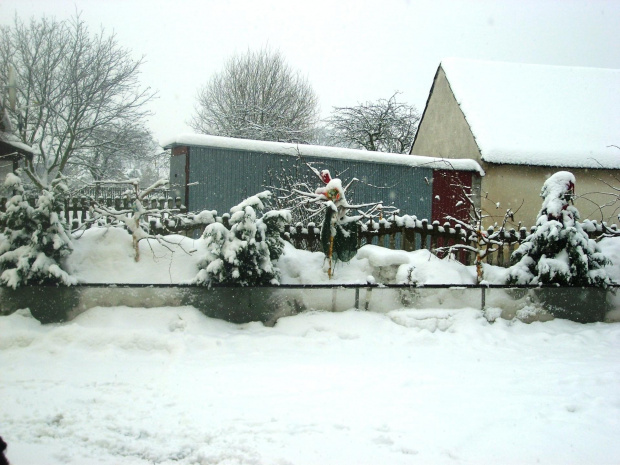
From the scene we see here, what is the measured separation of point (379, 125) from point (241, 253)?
24048 millimetres

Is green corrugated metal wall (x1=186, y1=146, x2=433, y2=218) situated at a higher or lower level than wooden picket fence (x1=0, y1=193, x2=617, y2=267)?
higher

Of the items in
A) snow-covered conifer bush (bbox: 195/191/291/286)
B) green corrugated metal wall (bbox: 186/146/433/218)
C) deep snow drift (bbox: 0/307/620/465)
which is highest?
green corrugated metal wall (bbox: 186/146/433/218)

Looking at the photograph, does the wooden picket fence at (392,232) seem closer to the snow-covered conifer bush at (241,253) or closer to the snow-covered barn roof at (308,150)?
the snow-covered conifer bush at (241,253)

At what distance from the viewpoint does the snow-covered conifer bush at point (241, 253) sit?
6.50 meters

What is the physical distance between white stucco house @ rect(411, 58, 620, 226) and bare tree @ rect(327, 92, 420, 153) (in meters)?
8.66

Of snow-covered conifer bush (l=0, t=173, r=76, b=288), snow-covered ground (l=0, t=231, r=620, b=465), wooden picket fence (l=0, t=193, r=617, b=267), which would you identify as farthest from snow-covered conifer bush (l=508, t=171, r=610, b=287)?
snow-covered conifer bush (l=0, t=173, r=76, b=288)

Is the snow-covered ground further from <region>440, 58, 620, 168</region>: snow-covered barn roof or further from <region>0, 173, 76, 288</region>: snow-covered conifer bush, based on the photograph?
<region>440, 58, 620, 168</region>: snow-covered barn roof

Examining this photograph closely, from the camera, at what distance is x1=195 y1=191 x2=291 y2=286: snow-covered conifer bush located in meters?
6.50

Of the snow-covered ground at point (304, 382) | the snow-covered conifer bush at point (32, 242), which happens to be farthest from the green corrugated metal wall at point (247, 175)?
the snow-covered conifer bush at point (32, 242)

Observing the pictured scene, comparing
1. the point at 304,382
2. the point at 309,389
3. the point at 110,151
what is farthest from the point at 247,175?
the point at 110,151

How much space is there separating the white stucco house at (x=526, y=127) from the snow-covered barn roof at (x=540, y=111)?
1.1 inches

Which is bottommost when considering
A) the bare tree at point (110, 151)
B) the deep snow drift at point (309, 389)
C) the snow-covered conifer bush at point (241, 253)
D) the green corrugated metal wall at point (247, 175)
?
the deep snow drift at point (309, 389)

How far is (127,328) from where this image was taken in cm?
600

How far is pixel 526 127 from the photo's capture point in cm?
1612
